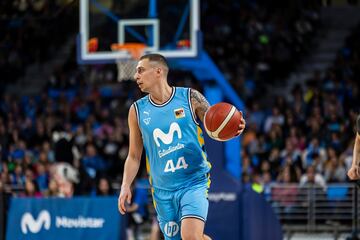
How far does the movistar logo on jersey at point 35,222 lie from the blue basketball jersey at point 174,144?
4.88m

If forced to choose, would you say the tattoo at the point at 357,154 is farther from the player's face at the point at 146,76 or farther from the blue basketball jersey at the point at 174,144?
the player's face at the point at 146,76

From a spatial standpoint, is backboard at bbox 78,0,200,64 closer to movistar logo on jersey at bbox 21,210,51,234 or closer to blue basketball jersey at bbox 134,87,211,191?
movistar logo on jersey at bbox 21,210,51,234

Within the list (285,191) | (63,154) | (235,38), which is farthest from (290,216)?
(235,38)

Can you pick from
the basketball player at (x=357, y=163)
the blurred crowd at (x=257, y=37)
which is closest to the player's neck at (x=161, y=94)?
the basketball player at (x=357, y=163)

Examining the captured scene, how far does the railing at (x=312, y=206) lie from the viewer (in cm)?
1772

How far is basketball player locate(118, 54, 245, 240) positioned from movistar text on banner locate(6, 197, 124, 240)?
438 cm

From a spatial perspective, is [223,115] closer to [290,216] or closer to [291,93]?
[290,216]

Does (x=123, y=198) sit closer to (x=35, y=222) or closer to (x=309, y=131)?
(x=35, y=222)

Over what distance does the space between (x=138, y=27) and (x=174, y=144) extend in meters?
6.60

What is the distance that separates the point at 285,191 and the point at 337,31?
10.0 m

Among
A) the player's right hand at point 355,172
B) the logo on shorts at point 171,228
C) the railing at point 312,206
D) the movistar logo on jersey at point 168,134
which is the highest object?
the movistar logo on jersey at point 168,134

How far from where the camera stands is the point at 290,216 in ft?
60.5

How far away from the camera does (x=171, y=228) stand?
9023 millimetres

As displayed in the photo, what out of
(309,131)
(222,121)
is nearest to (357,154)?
(222,121)
